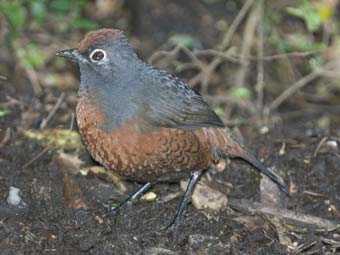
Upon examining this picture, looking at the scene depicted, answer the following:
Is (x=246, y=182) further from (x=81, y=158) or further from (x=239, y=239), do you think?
(x=81, y=158)

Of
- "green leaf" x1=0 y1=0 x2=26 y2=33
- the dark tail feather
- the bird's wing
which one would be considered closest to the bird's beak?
the bird's wing

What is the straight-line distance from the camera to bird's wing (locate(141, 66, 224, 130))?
17.0ft

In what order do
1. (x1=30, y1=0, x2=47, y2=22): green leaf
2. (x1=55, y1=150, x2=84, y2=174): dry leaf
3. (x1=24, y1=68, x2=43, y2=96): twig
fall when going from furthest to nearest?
(x1=24, y1=68, x2=43, y2=96): twig
(x1=30, y1=0, x2=47, y2=22): green leaf
(x1=55, y1=150, x2=84, y2=174): dry leaf

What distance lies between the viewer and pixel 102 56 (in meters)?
5.17

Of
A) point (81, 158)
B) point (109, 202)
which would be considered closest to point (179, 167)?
point (109, 202)

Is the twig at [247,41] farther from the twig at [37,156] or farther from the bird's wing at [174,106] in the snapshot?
the twig at [37,156]

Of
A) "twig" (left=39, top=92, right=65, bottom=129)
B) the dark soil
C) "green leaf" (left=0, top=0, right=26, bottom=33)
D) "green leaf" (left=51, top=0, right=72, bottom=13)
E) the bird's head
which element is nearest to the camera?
the dark soil

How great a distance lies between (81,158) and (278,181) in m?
1.75

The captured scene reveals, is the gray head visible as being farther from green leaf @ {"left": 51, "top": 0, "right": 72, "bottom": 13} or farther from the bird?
green leaf @ {"left": 51, "top": 0, "right": 72, "bottom": 13}

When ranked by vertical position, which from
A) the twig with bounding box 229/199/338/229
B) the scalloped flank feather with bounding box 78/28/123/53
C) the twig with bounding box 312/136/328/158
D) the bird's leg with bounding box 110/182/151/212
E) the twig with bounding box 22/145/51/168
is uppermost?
Answer: the scalloped flank feather with bounding box 78/28/123/53

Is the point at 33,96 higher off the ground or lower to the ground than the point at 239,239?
higher

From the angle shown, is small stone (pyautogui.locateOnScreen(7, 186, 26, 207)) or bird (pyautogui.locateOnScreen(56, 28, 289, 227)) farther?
small stone (pyautogui.locateOnScreen(7, 186, 26, 207))

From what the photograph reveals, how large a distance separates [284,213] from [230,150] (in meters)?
0.73

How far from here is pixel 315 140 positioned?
638 centimetres
